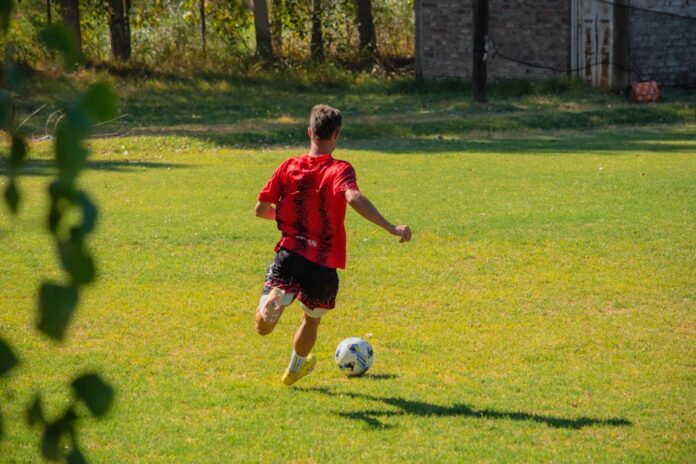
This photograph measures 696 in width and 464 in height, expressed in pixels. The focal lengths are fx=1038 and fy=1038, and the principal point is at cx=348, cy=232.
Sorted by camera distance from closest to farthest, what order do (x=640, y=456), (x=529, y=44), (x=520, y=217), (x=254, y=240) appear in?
(x=640, y=456) → (x=254, y=240) → (x=520, y=217) → (x=529, y=44)

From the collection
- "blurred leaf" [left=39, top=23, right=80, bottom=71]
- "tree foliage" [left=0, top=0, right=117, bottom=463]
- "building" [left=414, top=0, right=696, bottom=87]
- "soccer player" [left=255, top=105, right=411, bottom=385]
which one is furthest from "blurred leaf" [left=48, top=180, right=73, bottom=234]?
"building" [left=414, top=0, right=696, bottom=87]

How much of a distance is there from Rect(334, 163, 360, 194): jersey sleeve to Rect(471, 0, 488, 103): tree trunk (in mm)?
18043

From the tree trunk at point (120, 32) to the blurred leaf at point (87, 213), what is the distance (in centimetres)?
2897

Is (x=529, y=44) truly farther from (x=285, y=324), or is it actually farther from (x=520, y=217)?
(x=285, y=324)

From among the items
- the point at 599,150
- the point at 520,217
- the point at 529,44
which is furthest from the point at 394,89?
the point at 520,217

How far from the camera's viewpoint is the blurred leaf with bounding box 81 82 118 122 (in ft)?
3.53

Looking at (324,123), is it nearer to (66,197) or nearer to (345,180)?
(345,180)

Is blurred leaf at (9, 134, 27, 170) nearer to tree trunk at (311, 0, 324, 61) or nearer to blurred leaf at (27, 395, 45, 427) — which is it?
blurred leaf at (27, 395, 45, 427)

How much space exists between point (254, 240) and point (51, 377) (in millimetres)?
4995

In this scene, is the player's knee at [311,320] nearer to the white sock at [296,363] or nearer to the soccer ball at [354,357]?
the white sock at [296,363]

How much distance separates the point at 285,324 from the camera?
7.75 m

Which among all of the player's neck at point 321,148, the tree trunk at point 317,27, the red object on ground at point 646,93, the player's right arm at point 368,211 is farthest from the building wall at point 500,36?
the player's right arm at point 368,211


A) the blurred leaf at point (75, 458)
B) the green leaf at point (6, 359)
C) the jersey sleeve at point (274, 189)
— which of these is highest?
the green leaf at point (6, 359)

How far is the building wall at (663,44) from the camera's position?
86.1 feet
